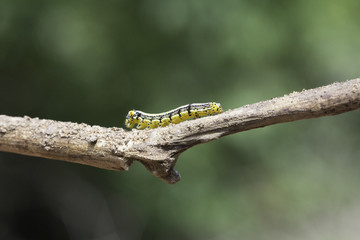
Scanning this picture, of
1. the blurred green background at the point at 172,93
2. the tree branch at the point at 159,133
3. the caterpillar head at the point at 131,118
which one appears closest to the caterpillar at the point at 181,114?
the caterpillar head at the point at 131,118

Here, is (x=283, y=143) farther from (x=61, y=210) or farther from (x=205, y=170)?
(x=61, y=210)

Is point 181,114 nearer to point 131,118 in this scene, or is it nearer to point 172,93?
point 131,118

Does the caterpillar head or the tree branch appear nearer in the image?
the tree branch

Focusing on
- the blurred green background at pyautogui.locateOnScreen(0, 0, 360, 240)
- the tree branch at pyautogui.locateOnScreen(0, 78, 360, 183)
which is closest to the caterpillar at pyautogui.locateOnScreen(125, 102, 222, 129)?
the tree branch at pyautogui.locateOnScreen(0, 78, 360, 183)

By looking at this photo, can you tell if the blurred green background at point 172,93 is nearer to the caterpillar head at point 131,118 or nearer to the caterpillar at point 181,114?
the caterpillar head at point 131,118

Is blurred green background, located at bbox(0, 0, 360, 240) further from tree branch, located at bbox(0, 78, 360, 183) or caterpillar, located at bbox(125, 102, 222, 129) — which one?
tree branch, located at bbox(0, 78, 360, 183)
